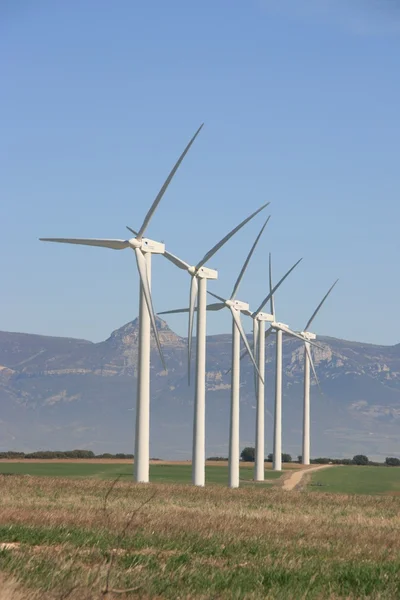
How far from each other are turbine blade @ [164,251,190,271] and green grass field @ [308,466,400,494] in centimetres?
1829

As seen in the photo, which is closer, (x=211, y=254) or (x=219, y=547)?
(x=219, y=547)

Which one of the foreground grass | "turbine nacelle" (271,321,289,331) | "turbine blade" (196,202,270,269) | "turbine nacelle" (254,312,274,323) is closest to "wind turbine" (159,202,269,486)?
"turbine blade" (196,202,270,269)

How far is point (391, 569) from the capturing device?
2833cm

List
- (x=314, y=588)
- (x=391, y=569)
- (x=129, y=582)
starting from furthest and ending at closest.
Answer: (x=391, y=569) → (x=314, y=588) → (x=129, y=582)

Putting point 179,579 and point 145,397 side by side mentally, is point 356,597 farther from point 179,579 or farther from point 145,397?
point 145,397

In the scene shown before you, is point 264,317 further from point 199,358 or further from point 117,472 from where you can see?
point 199,358

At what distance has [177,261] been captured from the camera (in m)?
86.2

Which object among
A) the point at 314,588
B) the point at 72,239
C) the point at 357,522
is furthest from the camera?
the point at 72,239

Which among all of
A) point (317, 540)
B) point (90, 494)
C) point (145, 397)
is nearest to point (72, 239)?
point (145, 397)

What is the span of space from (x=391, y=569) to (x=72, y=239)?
170 feet

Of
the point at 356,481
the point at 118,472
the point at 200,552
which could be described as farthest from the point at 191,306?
the point at 200,552

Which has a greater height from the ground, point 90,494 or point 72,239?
point 72,239

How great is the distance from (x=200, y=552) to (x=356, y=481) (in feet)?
248

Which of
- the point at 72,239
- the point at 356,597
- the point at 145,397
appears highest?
the point at 72,239
